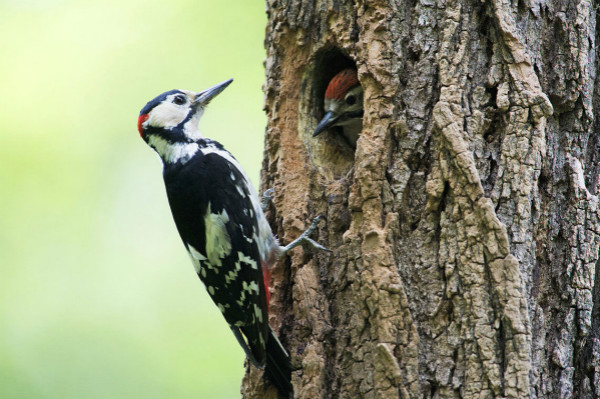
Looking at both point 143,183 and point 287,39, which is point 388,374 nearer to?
point 287,39

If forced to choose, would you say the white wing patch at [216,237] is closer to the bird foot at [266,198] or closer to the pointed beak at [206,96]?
the bird foot at [266,198]

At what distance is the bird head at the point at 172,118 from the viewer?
4.34m

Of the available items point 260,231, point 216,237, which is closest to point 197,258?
point 216,237

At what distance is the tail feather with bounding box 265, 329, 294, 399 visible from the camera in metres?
3.30

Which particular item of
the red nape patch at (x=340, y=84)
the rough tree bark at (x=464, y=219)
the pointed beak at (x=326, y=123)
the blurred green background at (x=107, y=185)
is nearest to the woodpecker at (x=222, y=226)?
the rough tree bark at (x=464, y=219)

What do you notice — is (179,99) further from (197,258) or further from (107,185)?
(107,185)

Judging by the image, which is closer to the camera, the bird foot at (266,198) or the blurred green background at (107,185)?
the bird foot at (266,198)

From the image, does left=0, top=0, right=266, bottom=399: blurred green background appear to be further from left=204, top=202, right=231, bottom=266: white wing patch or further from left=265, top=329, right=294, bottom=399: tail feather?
left=265, top=329, right=294, bottom=399: tail feather

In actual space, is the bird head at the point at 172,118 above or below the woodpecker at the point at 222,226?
above

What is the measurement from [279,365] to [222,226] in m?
0.99

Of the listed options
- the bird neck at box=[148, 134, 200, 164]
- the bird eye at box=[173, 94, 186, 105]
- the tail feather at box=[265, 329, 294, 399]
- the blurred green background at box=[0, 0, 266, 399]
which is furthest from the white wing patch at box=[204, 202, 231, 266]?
the blurred green background at box=[0, 0, 266, 399]

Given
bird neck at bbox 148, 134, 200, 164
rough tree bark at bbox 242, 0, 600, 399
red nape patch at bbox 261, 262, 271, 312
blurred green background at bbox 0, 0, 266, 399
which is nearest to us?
rough tree bark at bbox 242, 0, 600, 399

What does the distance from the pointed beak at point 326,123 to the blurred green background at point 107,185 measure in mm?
2648

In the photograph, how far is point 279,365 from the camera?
3314 mm
